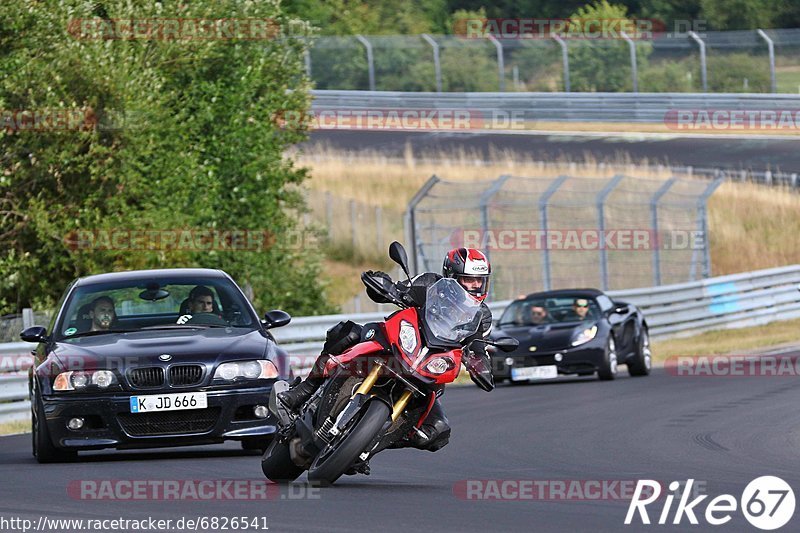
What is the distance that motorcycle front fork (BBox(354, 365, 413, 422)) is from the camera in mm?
9523

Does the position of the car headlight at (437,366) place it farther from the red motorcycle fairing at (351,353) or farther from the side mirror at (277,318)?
the side mirror at (277,318)

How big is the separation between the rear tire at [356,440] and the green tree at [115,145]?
45.9 feet

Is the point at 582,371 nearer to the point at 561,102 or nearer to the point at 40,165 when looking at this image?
the point at 40,165

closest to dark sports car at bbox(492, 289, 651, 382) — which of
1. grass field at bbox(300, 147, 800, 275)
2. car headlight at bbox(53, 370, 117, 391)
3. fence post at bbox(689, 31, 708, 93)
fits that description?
car headlight at bbox(53, 370, 117, 391)

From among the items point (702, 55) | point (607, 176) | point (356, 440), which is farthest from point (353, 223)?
point (356, 440)

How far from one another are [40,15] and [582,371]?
8.90 metres

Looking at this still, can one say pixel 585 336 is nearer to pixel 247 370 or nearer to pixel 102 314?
pixel 102 314

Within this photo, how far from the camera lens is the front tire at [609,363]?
21.7 meters

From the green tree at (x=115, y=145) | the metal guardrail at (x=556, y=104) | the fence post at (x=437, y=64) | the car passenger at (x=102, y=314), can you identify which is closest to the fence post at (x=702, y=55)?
the metal guardrail at (x=556, y=104)

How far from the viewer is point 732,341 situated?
29.5m

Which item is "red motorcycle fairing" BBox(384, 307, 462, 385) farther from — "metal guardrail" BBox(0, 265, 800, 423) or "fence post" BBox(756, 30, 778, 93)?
"fence post" BBox(756, 30, 778, 93)

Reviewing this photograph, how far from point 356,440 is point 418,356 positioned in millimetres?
575

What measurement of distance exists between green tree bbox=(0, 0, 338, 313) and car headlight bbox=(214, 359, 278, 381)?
1116cm

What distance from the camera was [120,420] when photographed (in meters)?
12.0
